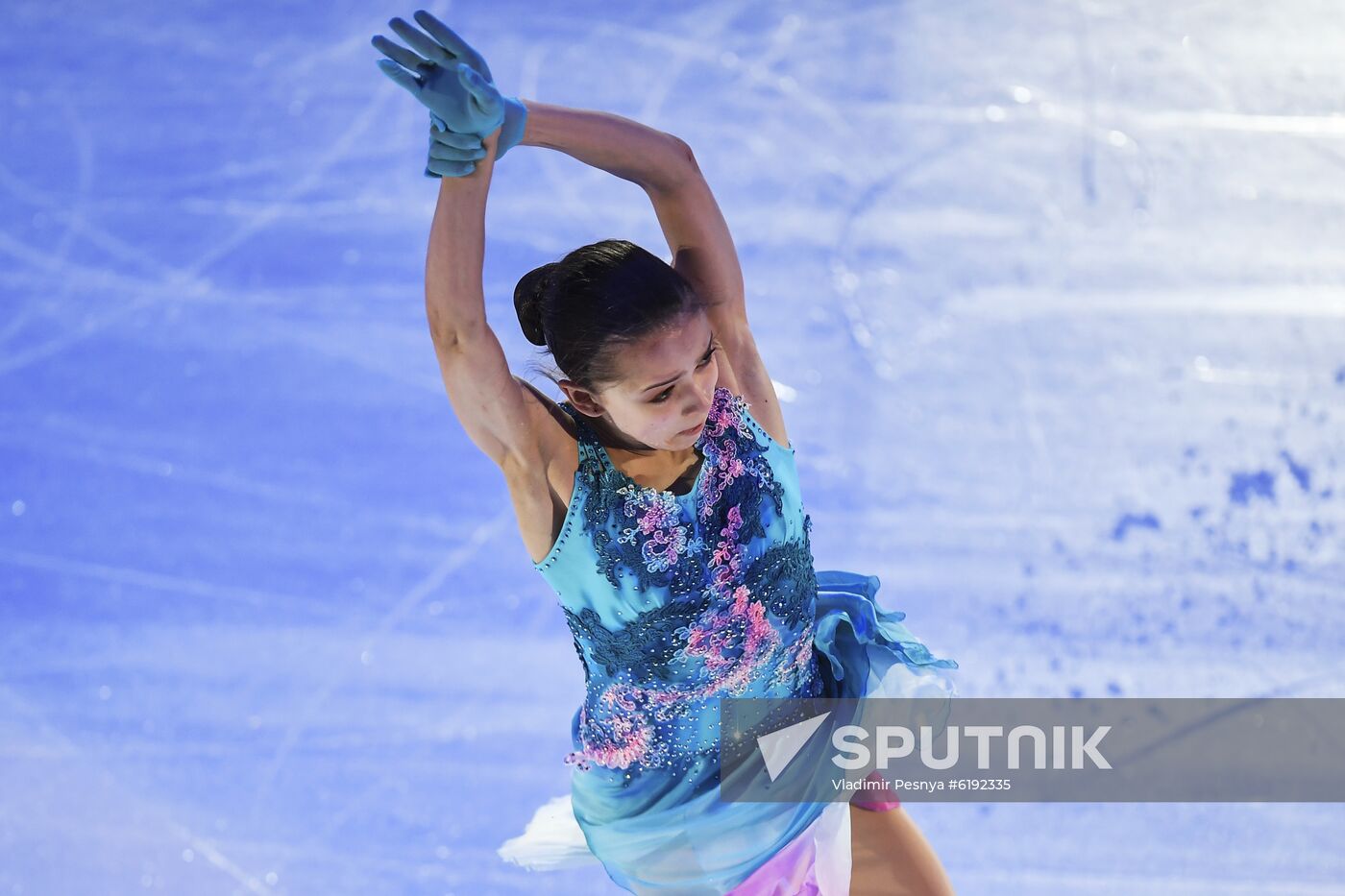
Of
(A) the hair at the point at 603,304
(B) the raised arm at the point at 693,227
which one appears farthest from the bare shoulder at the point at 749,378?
(A) the hair at the point at 603,304

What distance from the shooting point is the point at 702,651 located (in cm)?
177

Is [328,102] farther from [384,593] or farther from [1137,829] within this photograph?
[1137,829]

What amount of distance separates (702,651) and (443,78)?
2.41 feet

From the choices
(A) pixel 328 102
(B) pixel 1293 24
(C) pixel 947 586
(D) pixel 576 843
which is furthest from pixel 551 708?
(B) pixel 1293 24

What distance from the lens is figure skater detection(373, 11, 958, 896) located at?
1577 mm

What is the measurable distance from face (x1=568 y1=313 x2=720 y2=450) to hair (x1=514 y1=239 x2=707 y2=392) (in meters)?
0.01

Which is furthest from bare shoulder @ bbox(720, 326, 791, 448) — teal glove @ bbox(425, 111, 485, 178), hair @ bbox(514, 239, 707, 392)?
teal glove @ bbox(425, 111, 485, 178)

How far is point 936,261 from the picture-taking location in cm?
388

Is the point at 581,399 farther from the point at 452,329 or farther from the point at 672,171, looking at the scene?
the point at 672,171

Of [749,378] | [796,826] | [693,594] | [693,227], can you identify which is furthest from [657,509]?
[796,826]

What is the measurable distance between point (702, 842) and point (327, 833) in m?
1.48

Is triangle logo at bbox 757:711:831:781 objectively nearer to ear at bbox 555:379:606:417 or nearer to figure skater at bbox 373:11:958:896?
figure skater at bbox 373:11:958:896

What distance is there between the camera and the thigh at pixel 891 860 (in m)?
1.92

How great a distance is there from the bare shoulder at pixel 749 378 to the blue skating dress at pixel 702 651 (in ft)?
0.07
